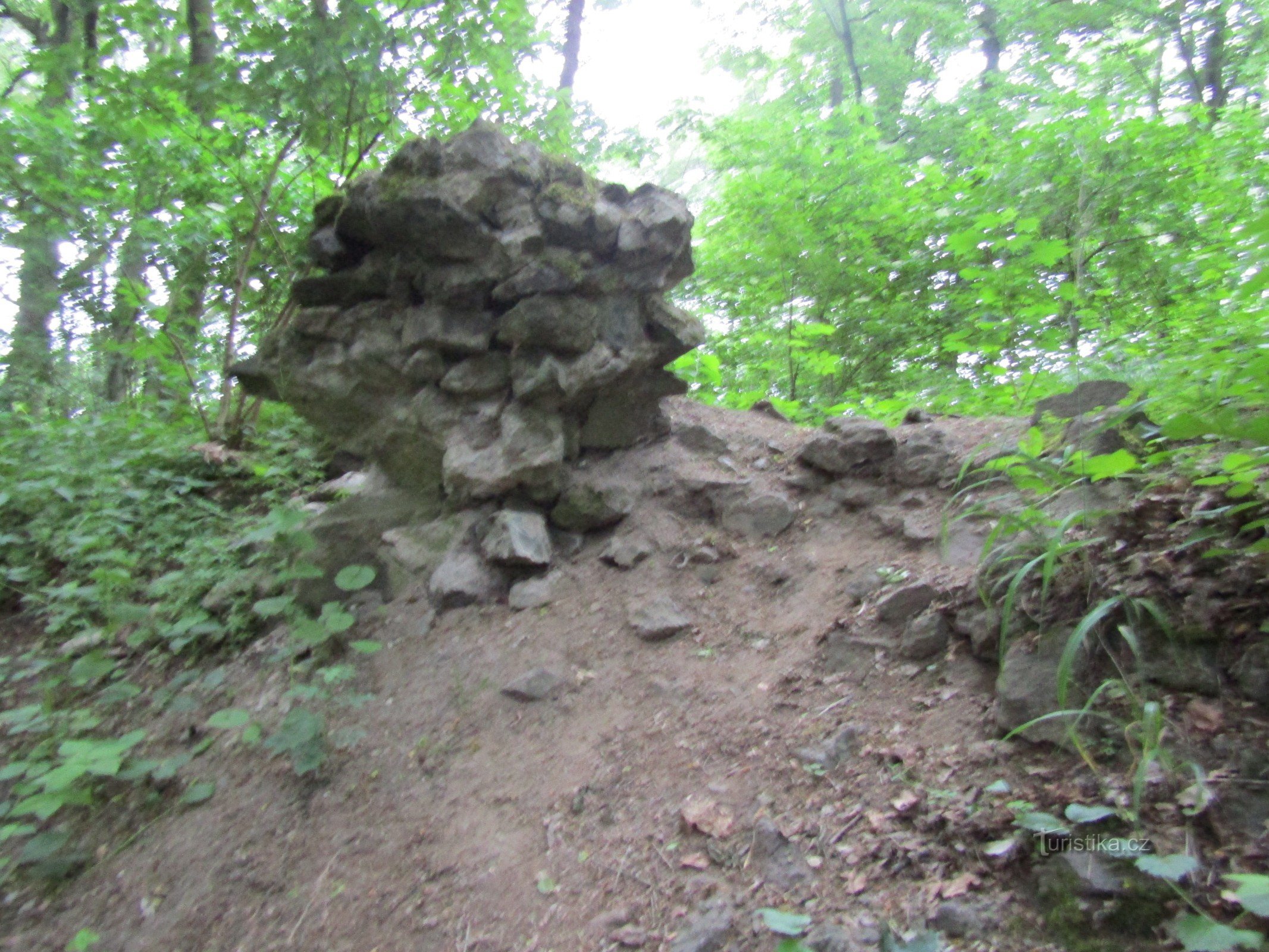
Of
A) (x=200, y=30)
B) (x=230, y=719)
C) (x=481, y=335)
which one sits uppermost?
(x=200, y=30)

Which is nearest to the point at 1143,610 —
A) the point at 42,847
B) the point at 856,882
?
the point at 856,882

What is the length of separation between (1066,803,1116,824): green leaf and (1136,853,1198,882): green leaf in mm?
155

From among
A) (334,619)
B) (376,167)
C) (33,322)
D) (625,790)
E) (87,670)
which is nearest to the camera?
(625,790)

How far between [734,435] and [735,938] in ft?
11.2

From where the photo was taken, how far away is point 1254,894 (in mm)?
1434

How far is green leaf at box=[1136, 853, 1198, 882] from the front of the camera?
163cm

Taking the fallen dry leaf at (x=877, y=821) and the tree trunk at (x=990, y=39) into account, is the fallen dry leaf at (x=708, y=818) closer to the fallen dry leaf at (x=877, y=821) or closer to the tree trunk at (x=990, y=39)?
the fallen dry leaf at (x=877, y=821)

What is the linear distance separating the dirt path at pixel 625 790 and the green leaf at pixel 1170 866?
0.32 meters

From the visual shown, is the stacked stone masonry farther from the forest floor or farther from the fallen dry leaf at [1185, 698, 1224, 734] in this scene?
the fallen dry leaf at [1185, 698, 1224, 734]

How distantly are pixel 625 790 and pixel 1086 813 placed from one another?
1.57m

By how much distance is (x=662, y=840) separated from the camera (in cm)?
256

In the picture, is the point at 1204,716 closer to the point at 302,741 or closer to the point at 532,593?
the point at 532,593

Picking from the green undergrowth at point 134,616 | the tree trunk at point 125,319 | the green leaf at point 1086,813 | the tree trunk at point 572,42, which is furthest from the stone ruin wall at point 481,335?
the tree trunk at point 572,42

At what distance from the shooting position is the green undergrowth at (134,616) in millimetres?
3180
